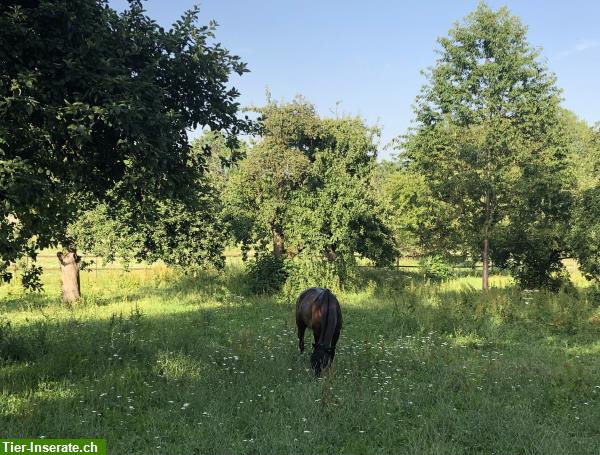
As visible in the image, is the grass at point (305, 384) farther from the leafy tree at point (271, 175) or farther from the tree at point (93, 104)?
the leafy tree at point (271, 175)

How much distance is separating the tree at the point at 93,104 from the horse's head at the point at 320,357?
360 cm

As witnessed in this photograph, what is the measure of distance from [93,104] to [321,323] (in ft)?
18.2

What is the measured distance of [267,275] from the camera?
20.2m

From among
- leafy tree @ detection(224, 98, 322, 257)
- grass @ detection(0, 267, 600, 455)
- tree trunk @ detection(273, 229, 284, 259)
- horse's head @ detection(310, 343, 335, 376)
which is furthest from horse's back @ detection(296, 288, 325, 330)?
tree trunk @ detection(273, 229, 284, 259)

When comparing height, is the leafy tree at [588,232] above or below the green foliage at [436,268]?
above

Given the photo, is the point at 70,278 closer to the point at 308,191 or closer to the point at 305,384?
the point at 308,191

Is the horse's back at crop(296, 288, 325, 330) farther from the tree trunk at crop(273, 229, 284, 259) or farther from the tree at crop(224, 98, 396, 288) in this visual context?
the tree trunk at crop(273, 229, 284, 259)

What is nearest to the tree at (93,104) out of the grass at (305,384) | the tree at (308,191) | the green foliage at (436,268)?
the grass at (305,384)

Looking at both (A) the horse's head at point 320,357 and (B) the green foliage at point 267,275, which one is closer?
(A) the horse's head at point 320,357

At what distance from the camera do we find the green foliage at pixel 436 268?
98.5ft

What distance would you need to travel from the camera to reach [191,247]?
60.3 ft

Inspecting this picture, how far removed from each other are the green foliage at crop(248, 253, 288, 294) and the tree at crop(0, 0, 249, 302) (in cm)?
1176

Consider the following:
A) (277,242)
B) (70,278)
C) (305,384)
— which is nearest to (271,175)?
(277,242)

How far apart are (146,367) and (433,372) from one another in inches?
223
